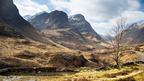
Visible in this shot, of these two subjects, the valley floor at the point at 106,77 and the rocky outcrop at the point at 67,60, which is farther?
the rocky outcrop at the point at 67,60

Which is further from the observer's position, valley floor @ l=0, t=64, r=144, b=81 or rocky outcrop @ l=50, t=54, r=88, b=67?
rocky outcrop @ l=50, t=54, r=88, b=67

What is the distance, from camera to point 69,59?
128 metres

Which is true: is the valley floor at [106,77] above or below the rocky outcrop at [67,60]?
above

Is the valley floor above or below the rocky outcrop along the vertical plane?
above

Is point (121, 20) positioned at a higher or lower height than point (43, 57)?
higher

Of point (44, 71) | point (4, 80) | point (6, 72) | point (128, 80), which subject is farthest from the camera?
point (44, 71)

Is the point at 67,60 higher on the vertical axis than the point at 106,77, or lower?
lower

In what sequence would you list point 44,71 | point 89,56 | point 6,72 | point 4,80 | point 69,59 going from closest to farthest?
point 4,80, point 6,72, point 44,71, point 69,59, point 89,56

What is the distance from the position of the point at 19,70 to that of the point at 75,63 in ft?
187

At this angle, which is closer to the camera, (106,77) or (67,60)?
(106,77)

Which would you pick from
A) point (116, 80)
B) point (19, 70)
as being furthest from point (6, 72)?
point (116, 80)

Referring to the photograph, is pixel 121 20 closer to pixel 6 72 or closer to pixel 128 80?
pixel 6 72

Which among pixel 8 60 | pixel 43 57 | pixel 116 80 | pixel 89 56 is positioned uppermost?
pixel 116 80

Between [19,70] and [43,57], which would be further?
[43,57]
